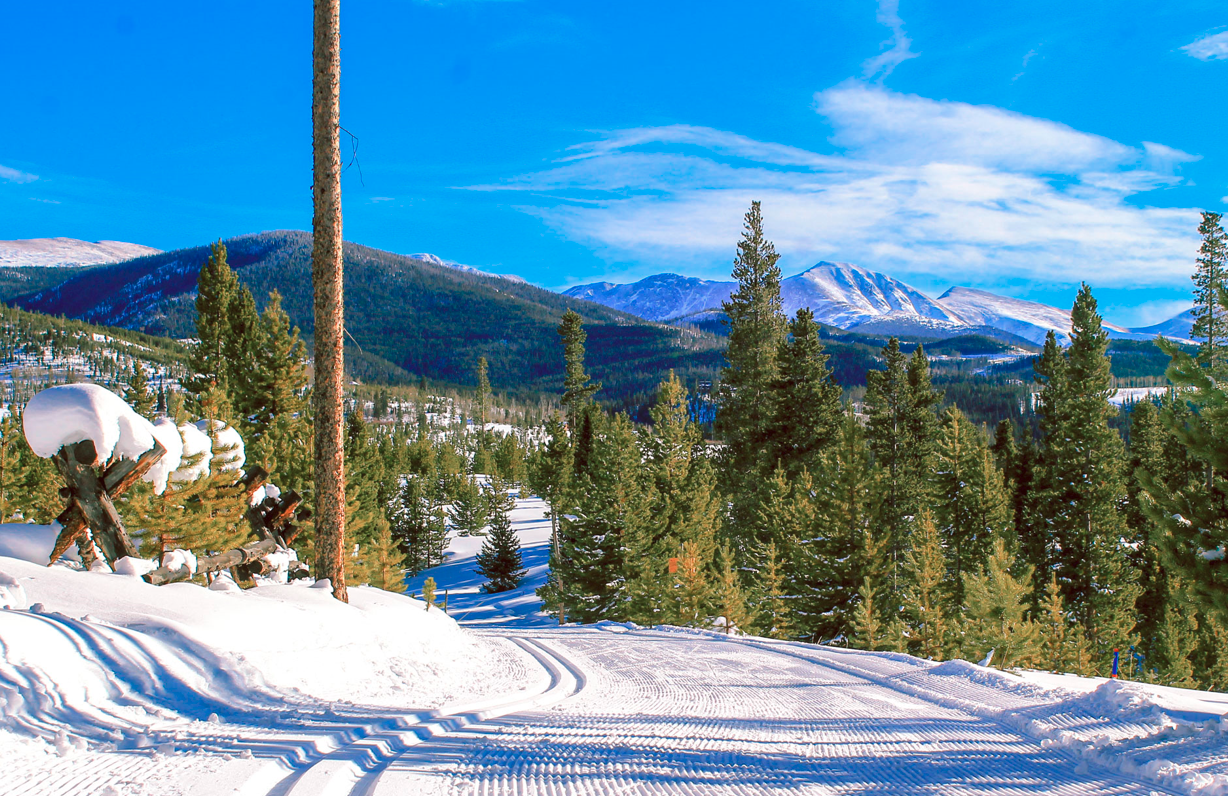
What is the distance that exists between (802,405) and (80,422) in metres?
Answer: 26.3

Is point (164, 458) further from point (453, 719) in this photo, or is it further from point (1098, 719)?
point (1098, 719)

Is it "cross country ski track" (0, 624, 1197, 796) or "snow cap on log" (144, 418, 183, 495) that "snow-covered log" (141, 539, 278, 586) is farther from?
"cross country ski track" (0, 624, 1197, 796)

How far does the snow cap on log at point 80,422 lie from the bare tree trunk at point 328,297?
7.65 feet

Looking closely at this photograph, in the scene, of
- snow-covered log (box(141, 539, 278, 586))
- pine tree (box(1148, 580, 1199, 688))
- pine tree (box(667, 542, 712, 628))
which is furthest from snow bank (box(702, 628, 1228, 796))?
pine tree (box(1148, 580, 1199, 688))

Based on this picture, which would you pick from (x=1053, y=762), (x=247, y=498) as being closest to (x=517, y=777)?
(x=1053, y=762)

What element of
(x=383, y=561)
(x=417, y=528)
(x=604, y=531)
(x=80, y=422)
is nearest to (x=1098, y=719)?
(x=80, y=422)

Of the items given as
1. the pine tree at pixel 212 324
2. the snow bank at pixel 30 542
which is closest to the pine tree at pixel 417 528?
the pine tree at pixel 212 324

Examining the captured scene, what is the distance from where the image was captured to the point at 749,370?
32.5m

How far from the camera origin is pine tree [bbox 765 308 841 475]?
29.1 m

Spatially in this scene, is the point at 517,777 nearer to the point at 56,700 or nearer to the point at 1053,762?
the point at 56,700

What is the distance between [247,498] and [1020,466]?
124 feet

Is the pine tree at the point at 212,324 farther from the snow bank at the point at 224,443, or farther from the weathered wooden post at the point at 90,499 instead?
the weathered wooden post at the point at 90,499

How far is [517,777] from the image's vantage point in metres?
3.56

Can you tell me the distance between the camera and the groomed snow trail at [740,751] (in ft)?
11.7
